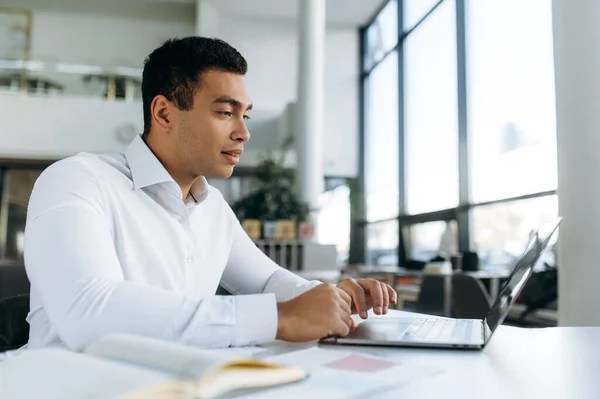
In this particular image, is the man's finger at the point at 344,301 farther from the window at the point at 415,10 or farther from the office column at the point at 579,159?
the window at the point at 415,10

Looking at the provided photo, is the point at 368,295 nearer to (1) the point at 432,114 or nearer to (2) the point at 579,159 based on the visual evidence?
(2) the point at 579,159

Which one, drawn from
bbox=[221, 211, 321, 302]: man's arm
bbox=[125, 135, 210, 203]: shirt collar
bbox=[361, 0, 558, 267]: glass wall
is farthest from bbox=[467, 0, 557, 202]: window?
bbox=[125, 135, 210, 203]: shirt collar

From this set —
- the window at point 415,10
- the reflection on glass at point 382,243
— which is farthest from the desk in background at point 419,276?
the window at point 415,10

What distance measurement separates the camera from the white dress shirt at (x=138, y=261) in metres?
0.80

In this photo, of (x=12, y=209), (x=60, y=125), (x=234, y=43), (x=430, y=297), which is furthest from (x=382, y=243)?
(x=12, y=209)

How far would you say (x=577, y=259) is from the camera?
1944 millimetres

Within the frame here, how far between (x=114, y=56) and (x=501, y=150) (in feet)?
23.7

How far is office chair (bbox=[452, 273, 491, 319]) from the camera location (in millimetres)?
2914

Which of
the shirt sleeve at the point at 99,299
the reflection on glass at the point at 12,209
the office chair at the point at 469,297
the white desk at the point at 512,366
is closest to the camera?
the white desk at the point at 512,366

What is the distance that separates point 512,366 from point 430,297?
3.31 metres

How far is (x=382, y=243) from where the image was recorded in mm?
8531

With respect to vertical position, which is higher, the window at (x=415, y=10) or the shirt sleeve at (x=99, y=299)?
the window at (x=415, y=10)

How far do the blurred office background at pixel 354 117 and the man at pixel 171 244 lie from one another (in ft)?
9.08

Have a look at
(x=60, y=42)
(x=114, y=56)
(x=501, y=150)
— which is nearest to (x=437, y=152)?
(x=501, y=150)
